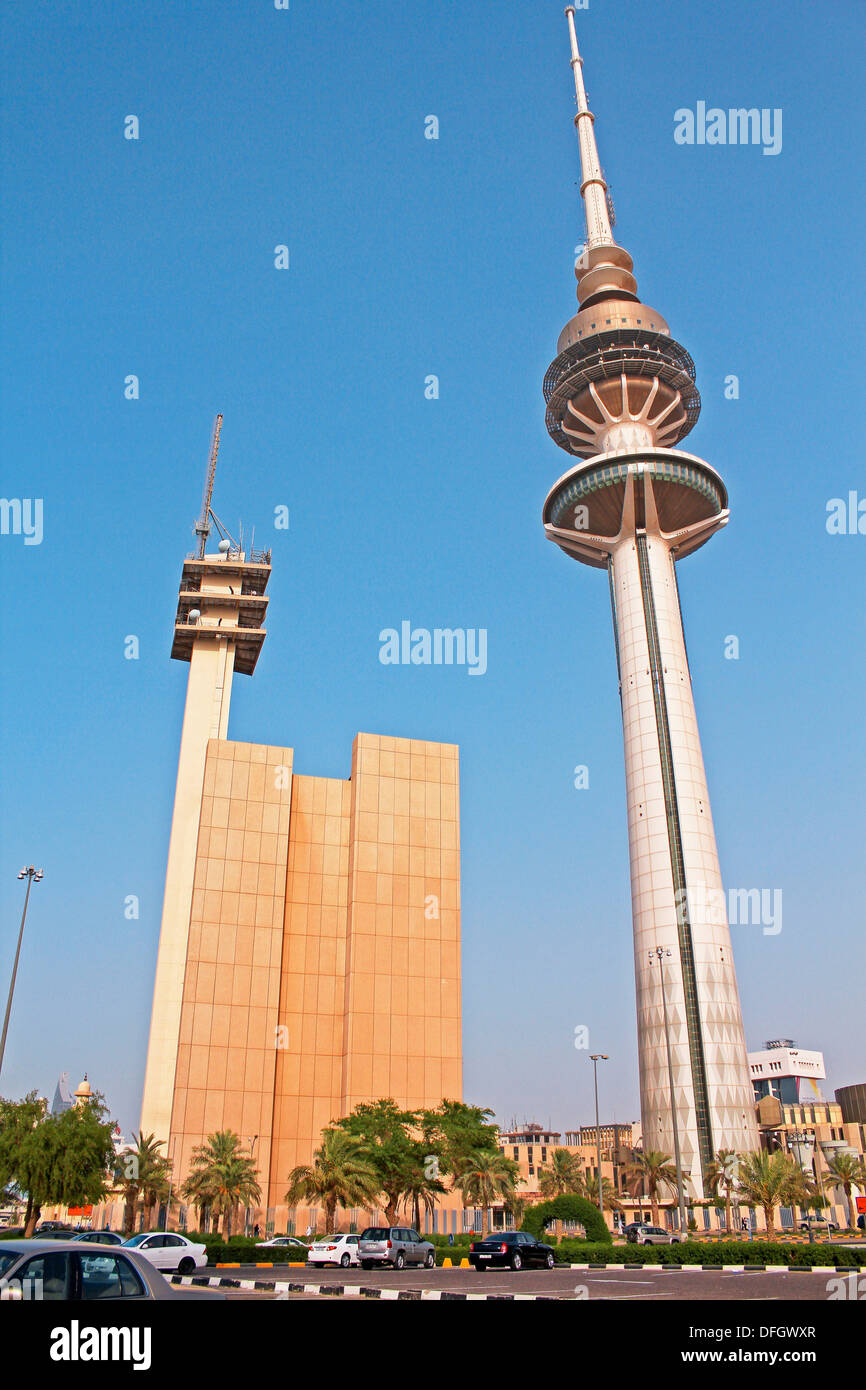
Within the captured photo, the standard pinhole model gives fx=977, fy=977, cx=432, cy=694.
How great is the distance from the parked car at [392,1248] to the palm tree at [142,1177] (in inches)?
1026

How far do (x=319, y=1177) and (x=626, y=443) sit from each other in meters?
80.8

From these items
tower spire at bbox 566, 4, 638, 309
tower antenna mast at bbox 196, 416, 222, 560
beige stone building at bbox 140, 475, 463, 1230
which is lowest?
beige stone building at bbox 140, 475, 463, 1230

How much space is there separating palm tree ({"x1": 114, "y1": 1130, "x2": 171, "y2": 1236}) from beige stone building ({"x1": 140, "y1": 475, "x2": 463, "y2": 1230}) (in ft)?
8.25

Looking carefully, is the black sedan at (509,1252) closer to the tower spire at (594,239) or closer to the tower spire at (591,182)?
the tower spire at (594,239)

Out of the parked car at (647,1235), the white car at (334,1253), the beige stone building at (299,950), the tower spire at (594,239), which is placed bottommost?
A: the parked car at (647,1235)

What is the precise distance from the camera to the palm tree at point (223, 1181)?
5334cm

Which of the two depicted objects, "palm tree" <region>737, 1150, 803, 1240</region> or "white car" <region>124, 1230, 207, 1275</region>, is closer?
"white car" <region>124, 1230, 207, 1275</region>

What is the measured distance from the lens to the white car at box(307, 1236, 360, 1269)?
35906mm

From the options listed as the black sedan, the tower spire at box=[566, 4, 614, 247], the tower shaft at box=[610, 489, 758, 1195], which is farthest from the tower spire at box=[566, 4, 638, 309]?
the black sedan

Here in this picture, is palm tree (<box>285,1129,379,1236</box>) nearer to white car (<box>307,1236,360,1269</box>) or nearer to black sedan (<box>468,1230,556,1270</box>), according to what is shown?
white car (<box>307,1236,360,1269</box>)

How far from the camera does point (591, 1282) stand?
27078 mm

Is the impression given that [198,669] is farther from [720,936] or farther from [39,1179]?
[720,936]

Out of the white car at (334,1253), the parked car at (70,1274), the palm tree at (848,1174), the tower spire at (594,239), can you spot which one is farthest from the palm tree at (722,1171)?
the tower spire at (594,239)
